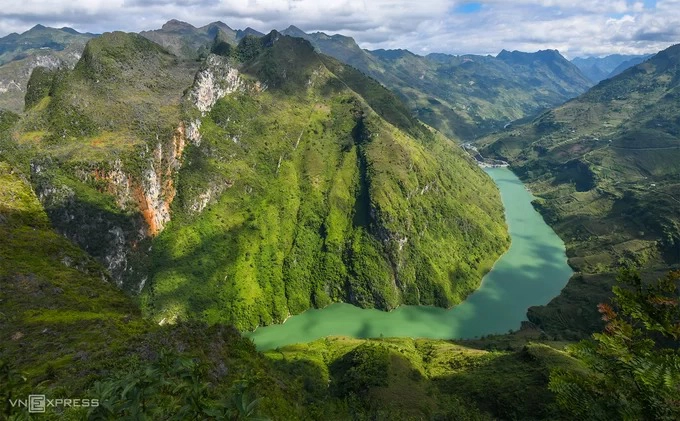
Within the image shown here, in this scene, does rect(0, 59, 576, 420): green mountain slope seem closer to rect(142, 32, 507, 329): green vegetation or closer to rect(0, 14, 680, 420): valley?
rect(0, 14, 680, 420): valley

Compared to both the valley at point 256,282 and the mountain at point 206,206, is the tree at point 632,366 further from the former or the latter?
the mountain at point 206,206

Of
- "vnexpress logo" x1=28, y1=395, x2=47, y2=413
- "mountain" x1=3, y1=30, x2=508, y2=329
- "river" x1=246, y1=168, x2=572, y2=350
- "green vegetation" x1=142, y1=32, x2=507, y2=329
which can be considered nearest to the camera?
"vnexpress logo" x1=28, y1=395, x2=47, y2=413

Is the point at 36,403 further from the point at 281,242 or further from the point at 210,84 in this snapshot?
the point at 210,84

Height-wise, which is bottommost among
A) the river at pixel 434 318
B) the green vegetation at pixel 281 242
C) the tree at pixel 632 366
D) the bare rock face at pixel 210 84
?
the river at pixel 434 318

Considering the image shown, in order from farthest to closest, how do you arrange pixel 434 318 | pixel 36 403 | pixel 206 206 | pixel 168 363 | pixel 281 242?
pixel 281 242, pixel 206 206, pixel 434 318, pixel 36 403, pixel 168 363

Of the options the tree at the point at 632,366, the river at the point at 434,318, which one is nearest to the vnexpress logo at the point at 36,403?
the tree at the point at 632,366

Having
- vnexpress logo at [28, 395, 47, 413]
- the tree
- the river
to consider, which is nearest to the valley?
the tree

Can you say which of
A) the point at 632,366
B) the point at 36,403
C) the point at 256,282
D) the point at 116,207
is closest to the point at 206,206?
the point at 256,282
